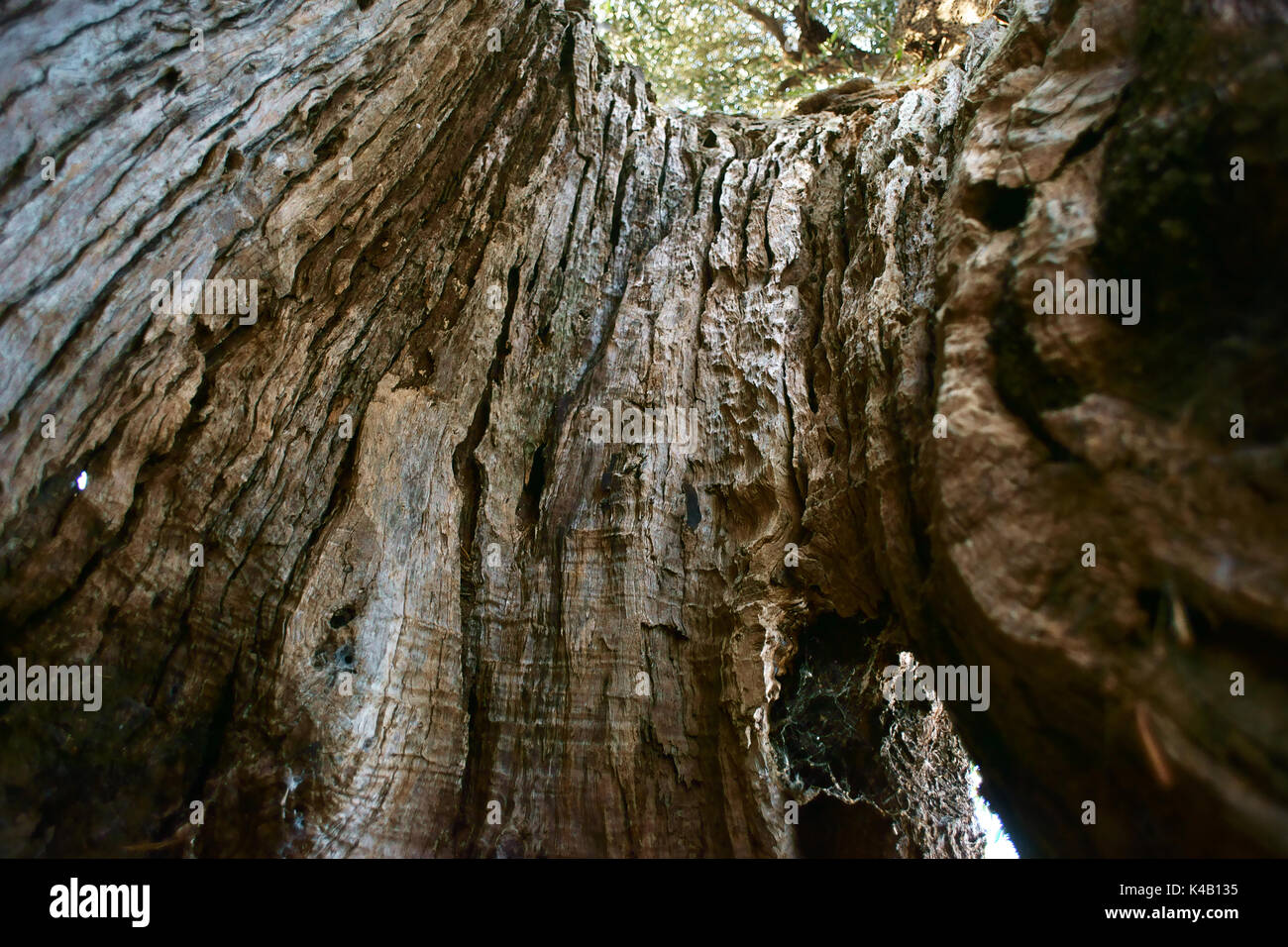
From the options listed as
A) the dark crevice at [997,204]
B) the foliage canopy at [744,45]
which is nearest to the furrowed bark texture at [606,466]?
the dark crevice at [997,204]

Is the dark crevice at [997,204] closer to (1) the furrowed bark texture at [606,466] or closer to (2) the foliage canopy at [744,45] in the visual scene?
(1) the furrowed bark texture at [606,466]

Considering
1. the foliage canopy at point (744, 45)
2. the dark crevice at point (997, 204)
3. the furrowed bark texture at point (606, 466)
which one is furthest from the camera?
the foliage canopy at point (744, 45)

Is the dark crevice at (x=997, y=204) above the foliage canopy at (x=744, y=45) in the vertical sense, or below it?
below

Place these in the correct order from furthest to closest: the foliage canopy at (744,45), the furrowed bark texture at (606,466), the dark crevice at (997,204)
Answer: the foliage canopy at (744,45) < the dark crevice at (997,204) < the furrowed bark texture at (606,466)

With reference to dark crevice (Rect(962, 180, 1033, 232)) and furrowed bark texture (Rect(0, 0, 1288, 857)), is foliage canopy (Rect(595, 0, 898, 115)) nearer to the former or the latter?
furrowed bark texture (Rect(0, 0, 1288, 857))

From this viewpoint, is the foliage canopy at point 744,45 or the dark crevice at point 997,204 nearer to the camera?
the dark crevice at point 997,204

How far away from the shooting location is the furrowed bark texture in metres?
2.42

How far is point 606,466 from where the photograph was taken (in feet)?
15.3

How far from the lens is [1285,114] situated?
236cm

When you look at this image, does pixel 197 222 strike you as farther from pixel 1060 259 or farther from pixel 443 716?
pixel 1060 259

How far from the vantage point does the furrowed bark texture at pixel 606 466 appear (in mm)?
2416

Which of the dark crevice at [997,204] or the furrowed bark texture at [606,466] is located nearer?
the furrowed bark texture at [606,466]

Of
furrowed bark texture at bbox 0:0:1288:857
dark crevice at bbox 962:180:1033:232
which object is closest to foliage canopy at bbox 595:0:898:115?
furrowed bark texture at bbox 0:0:1288:857
